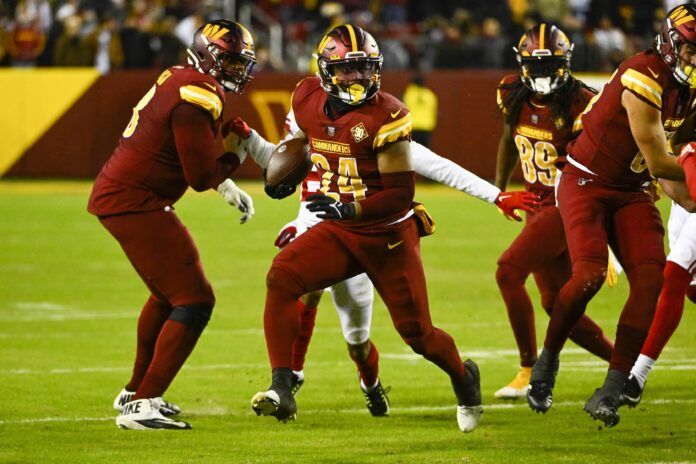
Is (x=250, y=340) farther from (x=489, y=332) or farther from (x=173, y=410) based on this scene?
(x=173, y=410)

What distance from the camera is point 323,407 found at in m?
6.50

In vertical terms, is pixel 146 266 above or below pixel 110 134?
above

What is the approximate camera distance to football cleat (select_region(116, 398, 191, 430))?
230 inches

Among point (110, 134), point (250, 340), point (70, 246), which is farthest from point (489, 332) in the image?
point (110, 134)

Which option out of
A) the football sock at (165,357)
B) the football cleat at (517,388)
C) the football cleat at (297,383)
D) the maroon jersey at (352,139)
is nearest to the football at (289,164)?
the maroon jersey at (352,139)

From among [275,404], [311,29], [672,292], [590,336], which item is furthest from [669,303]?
[311,29]

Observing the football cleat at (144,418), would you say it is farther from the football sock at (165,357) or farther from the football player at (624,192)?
the football player at (624,192)

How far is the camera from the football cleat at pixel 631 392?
577cm

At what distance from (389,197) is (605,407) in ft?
4.07

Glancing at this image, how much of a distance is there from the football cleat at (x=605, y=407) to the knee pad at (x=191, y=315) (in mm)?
1777

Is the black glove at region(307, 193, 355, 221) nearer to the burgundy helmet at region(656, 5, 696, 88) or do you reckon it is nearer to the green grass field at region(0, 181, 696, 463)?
the green grass field at region(0, 181, 696, 463)

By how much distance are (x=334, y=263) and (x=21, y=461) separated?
150 centimetres

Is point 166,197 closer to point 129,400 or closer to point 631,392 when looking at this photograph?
point 129,400

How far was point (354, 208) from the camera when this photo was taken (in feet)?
17.8
